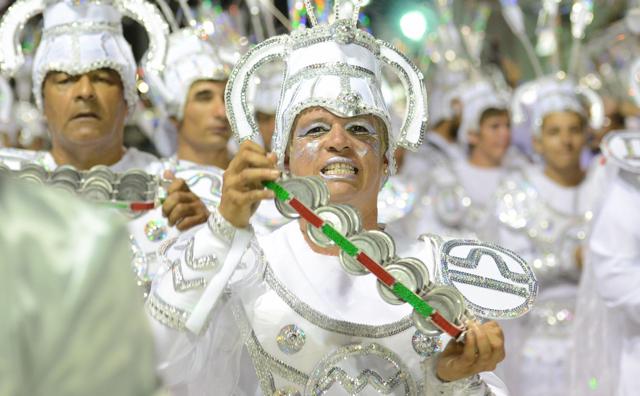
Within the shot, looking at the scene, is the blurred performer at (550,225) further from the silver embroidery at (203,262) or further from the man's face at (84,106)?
the silver embroidery at (203,262)

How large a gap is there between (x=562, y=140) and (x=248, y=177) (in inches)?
199

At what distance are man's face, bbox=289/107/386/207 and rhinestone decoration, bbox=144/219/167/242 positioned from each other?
934mm

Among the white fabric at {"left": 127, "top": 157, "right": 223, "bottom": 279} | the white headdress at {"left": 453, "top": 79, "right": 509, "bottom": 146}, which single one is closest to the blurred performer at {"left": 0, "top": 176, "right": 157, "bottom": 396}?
the white fabric at {"left": 127, "top": 157, "right": 223, "bottom": 279}

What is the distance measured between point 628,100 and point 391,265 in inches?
328

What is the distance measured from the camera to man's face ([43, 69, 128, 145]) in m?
4.72

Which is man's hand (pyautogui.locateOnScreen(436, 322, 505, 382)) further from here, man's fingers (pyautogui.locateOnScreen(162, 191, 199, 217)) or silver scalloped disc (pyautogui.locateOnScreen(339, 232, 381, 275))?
man's fingers (pyautogui.locateOnScreen(162, 191, 199, 217))

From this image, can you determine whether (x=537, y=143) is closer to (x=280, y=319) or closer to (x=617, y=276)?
(x=617, y=276)

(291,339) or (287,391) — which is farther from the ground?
(291,339)

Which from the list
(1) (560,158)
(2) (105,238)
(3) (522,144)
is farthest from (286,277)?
(3) (522,144)

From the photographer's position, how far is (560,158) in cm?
768

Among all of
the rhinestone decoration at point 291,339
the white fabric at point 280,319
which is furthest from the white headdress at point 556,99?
the rhinestone decoration at point 291,339

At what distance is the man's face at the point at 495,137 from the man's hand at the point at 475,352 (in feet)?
22.6

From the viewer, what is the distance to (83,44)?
480 centimetres

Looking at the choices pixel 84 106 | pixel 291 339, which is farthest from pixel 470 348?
pixel 84 106
